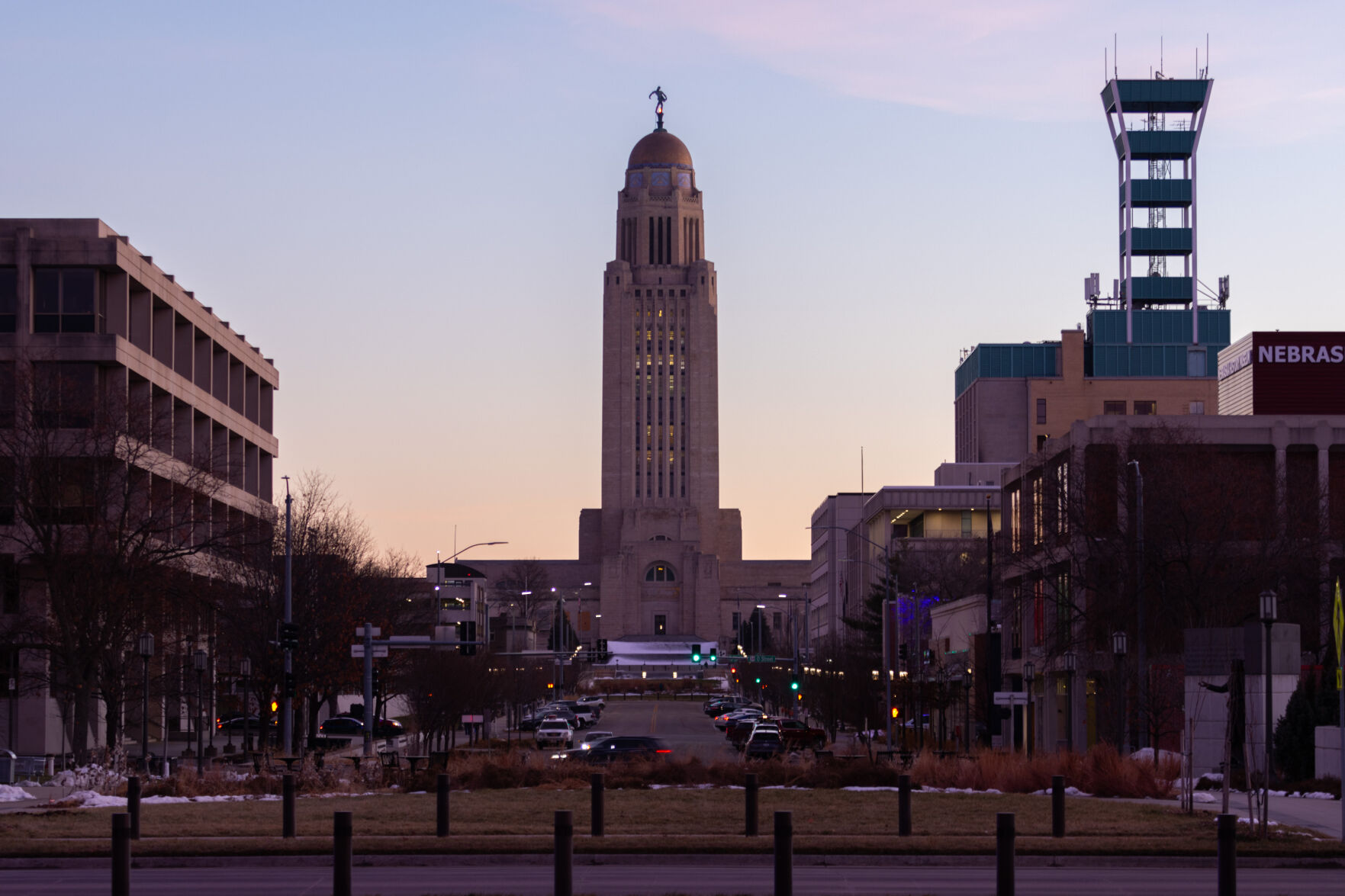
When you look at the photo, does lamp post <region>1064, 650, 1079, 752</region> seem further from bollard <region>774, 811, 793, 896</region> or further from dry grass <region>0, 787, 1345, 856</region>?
bollard <region>774, 811, 793, 896</region>

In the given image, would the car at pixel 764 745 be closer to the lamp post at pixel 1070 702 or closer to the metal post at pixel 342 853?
the lamp post at pixel 1070 702

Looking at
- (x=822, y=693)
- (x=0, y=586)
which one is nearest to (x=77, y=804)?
(x=0, y=586)

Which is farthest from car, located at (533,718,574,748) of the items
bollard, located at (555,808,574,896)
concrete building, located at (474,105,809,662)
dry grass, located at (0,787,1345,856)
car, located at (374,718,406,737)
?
concrete building, located at (474,105,809,662)

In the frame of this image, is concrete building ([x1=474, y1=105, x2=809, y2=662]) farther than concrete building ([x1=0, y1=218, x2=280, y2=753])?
Yes

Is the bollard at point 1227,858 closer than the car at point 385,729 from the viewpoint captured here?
Yes

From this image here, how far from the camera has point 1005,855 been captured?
1420 cm

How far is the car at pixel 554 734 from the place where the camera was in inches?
2596

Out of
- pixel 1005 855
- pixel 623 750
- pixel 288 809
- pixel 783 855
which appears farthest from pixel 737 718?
pixel 783 855

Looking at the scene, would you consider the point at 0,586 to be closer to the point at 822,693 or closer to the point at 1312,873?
the point at 822,693

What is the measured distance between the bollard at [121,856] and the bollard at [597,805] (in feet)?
31.3

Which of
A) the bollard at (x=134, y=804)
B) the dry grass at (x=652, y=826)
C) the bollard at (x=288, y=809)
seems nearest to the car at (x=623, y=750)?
the dry grass at (x=652, y=826)

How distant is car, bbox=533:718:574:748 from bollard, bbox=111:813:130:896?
51108 millimetres

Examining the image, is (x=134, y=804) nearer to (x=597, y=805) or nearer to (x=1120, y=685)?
(x=597, y=805)

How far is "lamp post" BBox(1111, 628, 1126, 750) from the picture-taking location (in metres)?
44.0
